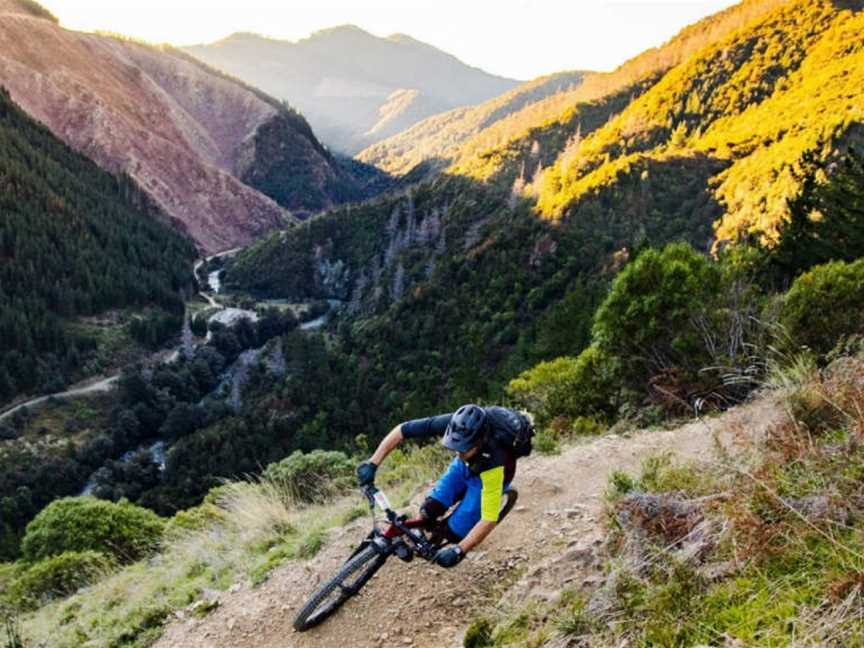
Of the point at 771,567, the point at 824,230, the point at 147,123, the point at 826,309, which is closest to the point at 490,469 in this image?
the point at 771,567

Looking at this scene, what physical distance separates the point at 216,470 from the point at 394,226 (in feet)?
174

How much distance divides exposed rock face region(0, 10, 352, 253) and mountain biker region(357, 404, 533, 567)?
372ft

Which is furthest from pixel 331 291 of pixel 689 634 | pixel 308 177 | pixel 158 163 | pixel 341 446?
pixel 689 634

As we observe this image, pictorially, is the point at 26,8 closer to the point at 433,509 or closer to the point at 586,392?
the point at 586,392

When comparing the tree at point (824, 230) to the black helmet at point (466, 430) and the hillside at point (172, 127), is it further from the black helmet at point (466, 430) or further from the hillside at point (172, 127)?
the hillside at point (172, 127)

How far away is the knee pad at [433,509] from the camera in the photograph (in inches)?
201

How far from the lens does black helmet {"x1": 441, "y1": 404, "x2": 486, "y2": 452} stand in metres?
4.39

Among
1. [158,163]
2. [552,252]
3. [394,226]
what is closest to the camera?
[552,252]

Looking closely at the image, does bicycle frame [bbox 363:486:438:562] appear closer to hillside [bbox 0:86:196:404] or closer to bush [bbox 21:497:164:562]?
bush [bbox 21:497:164:562]

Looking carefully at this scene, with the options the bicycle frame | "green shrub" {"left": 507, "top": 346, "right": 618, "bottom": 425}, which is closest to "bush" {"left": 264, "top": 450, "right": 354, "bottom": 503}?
"green shrub" {"left": 507, "top": 346, "right": 618, "bottom": 425}

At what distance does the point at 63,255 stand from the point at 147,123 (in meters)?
52.9

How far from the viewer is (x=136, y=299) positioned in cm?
7588

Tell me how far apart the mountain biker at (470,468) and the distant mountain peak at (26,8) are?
140980 millimetres

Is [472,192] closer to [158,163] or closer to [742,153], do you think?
[742,153]
